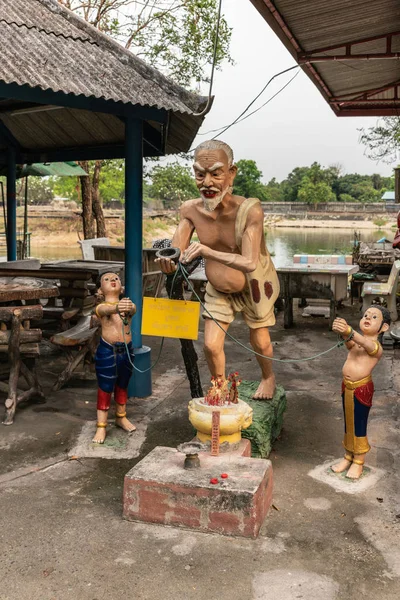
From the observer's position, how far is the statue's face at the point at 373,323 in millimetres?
4195

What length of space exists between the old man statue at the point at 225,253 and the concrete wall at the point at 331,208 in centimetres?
5631

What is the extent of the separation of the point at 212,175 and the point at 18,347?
2.52m

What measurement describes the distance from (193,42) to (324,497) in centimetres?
1351

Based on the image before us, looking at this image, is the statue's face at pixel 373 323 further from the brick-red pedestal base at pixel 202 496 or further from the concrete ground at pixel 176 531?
the brick-red pedestal base at pixel 202 496

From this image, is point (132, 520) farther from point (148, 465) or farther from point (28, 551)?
point (28, 551)

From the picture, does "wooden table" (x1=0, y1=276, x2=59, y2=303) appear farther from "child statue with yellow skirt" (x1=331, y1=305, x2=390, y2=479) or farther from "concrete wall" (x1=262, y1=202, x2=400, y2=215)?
"concrete wall" (x1=262, y1=202, x2=400, y2=215)

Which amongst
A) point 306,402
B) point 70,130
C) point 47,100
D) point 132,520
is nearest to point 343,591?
point 132,520

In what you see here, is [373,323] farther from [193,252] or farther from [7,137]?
[7,137]

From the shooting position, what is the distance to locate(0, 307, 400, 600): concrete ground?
3.03 meters

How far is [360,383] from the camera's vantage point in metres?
4.17

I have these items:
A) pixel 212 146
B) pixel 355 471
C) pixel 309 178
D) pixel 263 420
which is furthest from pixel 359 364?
pixel 309 178

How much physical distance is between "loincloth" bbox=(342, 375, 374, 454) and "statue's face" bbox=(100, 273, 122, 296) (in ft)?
6.30

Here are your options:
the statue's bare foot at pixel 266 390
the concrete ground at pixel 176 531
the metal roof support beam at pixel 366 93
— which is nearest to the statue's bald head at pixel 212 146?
the statue's bare foot at pixel 266 390

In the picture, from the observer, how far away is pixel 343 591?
2977mm
